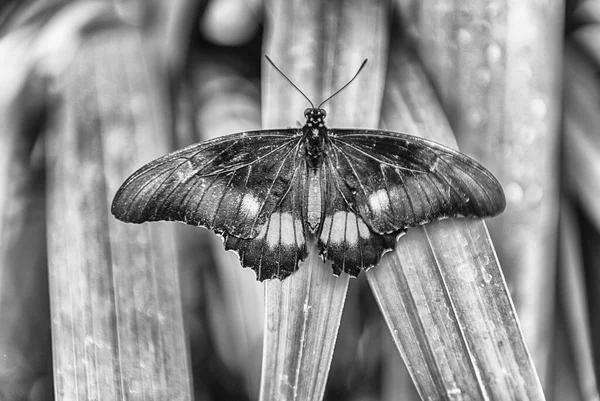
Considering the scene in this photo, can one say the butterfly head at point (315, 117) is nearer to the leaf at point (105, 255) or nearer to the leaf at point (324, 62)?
the leaf at point (324, 62)

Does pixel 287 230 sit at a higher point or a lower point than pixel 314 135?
lower

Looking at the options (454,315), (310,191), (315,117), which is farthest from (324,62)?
(454,315)

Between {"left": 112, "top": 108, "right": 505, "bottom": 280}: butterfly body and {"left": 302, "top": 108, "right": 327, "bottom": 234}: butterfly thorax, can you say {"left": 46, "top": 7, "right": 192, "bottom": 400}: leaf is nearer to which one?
{"left": 112, "top": 108, "right": 505, "bottom": 280}: butterfly body

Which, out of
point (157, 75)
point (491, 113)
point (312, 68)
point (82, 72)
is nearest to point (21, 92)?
point (82, 72)

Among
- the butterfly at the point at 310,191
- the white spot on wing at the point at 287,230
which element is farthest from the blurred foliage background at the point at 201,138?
the white spot on wing at the point at 287,230

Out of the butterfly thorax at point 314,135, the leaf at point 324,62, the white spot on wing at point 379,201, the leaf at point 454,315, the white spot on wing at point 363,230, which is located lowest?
the leaf at point 454,315

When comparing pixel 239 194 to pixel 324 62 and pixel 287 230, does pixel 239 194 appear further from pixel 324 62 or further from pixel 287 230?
pixel 324 62

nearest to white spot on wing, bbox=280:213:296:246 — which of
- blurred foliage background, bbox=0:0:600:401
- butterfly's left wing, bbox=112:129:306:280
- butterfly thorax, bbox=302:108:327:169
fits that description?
butterfly's left wing, bbox=112:129:306:280
